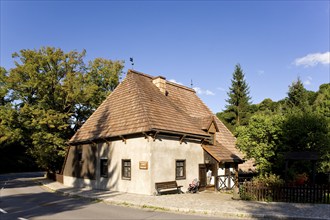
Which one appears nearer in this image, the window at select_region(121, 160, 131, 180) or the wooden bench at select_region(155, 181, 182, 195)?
the wooden bench at select_region(155, 181, 182, 195)

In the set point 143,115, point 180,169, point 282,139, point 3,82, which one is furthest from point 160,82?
point 3,82

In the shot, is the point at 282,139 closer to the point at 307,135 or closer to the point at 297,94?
the point at 307,135

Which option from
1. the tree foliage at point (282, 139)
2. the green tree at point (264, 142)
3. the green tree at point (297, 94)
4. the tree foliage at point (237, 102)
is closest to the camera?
the tree foliage at point (282, 139)

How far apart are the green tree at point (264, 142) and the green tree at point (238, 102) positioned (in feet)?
114

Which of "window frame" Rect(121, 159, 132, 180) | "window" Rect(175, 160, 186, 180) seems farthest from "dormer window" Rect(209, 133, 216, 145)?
"window frame" Rect(121, 159, 132, 180)

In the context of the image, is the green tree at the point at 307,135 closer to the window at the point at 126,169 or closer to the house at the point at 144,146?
the house at the point at 144,146

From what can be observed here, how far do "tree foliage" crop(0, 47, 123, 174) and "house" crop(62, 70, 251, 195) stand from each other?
4.69 meters

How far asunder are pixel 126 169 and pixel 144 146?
8.69 feet

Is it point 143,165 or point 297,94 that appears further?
point 297,94

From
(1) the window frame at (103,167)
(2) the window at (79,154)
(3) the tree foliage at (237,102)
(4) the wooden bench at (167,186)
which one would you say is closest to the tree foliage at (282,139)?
(4) the wooden bench at (167,186)

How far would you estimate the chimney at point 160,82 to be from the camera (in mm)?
26281

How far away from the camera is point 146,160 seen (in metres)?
18.6

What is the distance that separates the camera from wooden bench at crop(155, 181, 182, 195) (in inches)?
721

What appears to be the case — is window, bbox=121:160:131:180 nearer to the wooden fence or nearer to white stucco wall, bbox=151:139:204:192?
white stucco wall, bbox=151:139:204:192
